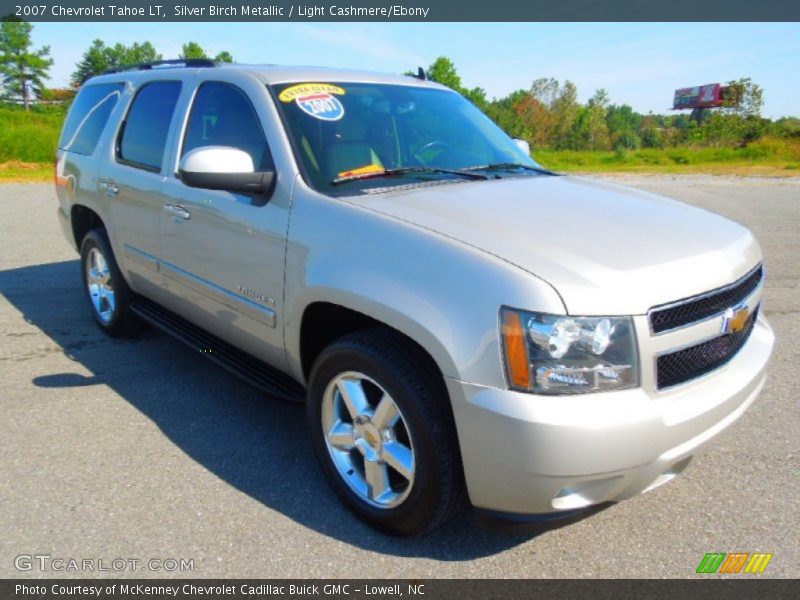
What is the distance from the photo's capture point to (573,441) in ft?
6.37

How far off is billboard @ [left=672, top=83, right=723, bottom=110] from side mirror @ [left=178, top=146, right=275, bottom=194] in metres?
96.4

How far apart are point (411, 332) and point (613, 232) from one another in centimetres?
87

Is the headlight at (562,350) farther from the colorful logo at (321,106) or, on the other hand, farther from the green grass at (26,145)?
the green grass at (26,145)

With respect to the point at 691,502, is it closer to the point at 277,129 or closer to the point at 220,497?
the point at 220,497

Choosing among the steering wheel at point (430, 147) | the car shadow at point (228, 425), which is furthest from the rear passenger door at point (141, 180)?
the steering wheel at point (430, 147)

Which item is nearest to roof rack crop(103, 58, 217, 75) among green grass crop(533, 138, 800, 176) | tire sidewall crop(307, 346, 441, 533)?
tire sidewall crop(307, 346, 441, 533)

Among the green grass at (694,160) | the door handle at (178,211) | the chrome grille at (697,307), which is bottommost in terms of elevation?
the chrome grille at (697,307)

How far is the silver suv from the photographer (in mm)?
1996

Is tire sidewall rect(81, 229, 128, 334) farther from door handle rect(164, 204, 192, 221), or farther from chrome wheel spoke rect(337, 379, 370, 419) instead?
chrome wheel spoke rect(337, 379, 370, 419)

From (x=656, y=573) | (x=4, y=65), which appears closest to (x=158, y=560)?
(x=656, y=573)

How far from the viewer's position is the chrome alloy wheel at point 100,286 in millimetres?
4703

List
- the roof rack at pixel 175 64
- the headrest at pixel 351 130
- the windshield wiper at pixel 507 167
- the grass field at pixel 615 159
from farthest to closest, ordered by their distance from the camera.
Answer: the grass field at pixel 615 159 < the roof rack at pixel 175 64 < the windshield wiper at pixel 507 167 < the headrest at pixel 351 130

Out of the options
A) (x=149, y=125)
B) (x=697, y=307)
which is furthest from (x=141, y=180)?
(x=697, y=307)

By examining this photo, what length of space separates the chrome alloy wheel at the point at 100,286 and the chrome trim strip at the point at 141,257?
52 cm
